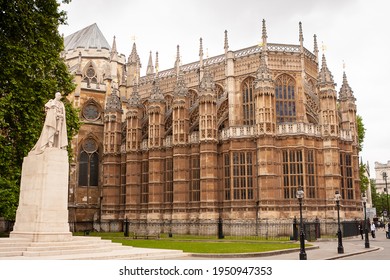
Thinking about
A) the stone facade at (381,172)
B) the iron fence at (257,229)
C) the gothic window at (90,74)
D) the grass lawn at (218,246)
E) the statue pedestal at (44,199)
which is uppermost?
the gothic window at (90,74)

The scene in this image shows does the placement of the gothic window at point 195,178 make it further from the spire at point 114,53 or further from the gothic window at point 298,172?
the spire at point 114,53

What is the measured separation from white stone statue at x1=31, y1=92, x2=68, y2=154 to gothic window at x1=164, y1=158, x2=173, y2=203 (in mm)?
22997

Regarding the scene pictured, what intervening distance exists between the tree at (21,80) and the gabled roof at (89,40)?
35328mm

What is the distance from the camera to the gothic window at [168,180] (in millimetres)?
40469

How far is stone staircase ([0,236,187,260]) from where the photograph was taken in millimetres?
14598

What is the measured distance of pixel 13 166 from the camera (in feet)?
72.0

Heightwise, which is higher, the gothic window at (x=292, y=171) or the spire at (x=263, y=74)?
the spire at (x=263, y=74)

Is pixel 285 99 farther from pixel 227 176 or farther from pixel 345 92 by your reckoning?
pixel 227 176

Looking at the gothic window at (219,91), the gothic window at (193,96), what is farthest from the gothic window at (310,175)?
the gothic window at (193,96)

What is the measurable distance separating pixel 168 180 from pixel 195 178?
3411 mm

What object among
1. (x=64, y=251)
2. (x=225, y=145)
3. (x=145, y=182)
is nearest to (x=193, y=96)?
(x=145, y=182)

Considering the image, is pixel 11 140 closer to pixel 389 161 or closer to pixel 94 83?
pixel 94 83

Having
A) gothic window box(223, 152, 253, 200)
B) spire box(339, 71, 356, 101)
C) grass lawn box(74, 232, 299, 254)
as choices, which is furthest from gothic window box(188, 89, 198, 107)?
grass lawn box(74, 232, 299, 254)

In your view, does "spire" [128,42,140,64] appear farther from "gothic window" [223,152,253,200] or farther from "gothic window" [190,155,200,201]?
"gothic window" [223,152,253,200]
